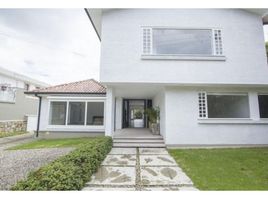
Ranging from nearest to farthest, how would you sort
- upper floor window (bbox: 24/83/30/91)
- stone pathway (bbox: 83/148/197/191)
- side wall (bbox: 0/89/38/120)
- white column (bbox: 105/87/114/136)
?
stone pathway (bbox: 83/148/197/191), white column (bbox: 105/87/114/136), side wall (bbox: 0/89/38/120), upper floor window (bbox: 24/83/30/91)

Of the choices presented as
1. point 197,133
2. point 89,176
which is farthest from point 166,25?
point 89,176

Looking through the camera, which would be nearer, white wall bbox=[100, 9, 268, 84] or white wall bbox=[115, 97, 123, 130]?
white wall bbox=[100, 9, 268, 84]

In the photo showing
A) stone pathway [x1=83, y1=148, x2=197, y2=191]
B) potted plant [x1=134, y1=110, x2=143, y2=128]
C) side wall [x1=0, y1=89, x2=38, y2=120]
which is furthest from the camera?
potted plant [x1=134, y1=110, x2=143, y2=128]

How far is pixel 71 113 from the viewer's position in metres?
13.5

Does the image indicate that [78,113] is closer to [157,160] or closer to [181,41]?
[157,160]

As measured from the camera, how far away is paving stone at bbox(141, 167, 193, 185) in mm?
5031

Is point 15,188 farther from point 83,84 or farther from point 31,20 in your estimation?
point 83,84

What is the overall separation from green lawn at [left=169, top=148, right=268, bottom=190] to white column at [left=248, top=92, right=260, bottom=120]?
1998 mm

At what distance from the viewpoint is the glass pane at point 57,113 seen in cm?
1354

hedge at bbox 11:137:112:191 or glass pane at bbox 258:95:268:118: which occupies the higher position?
glass pane at bbox 258:95:268:118

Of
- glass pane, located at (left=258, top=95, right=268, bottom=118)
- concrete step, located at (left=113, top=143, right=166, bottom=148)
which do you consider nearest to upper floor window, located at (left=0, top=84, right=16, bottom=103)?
concrete step, located at (left=113, top=143, right=166, bottom=148)

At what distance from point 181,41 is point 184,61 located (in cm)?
128

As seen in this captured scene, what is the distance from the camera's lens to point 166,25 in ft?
31.1

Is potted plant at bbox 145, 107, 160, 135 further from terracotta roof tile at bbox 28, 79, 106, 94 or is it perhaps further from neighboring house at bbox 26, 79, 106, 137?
terracotta roof tile at bbox 28, 79, 106, 94
